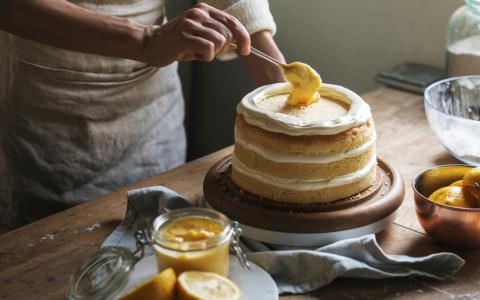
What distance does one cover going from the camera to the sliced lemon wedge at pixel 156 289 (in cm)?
86

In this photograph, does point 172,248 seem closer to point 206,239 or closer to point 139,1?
point 206,239

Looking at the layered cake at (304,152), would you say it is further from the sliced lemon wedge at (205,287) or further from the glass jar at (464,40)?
the glass jar at (464,40)

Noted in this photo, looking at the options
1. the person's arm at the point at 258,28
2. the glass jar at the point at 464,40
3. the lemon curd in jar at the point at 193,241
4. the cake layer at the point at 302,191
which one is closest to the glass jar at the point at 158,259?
Answer: the lemon curd in jar at the point at 193,241

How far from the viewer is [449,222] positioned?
1.03 m

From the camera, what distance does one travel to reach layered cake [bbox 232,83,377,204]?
1.02 m

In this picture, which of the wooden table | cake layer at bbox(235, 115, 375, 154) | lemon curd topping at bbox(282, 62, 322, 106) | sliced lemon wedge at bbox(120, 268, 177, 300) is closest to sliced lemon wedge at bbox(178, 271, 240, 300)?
sliced lemon wedge at bbox(120, 268, 177, 300)

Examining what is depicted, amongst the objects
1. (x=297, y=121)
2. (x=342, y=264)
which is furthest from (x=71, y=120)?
(x=342, y=264)

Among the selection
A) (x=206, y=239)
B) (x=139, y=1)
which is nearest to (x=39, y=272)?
(x=206, y=239)

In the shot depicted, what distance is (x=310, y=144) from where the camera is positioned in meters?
1.02

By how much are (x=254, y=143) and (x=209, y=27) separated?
0.21 m

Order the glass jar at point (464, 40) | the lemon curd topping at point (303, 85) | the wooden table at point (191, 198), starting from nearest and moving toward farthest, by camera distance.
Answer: the wooden table at point (191, 198) < the lemon curd topping at point (303, 85) < the glass jar at point (464, 40)

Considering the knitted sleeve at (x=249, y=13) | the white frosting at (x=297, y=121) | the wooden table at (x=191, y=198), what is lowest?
the wooden table at (x=191, y=198)

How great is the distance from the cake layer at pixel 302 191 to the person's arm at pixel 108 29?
0.71 feet

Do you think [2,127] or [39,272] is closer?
[39,272]
